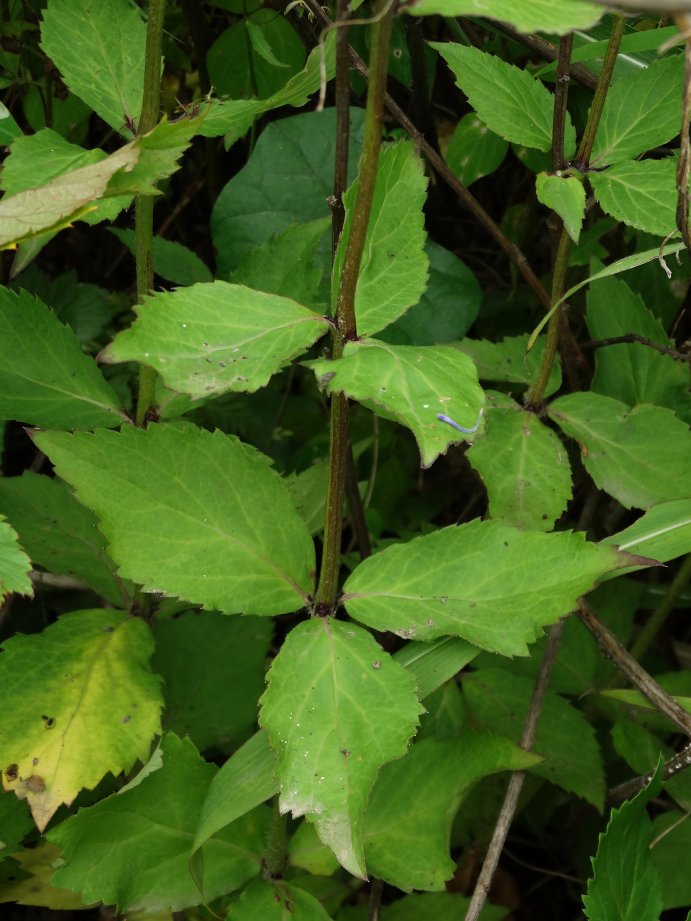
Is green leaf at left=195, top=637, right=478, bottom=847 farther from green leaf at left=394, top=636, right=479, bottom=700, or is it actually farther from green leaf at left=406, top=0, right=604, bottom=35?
green leaf at left=406, top=0, right=604, bottom=35

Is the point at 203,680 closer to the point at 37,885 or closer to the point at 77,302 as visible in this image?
the point at 37,885

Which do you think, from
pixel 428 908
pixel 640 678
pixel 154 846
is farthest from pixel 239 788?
pixel 640 678

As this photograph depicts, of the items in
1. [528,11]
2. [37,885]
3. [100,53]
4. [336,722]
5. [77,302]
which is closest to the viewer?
[528,11]

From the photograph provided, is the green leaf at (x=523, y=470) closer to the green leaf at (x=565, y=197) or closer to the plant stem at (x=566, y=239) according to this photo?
the plant stem at (x=566, y=239)

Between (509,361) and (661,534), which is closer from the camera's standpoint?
(661,534)

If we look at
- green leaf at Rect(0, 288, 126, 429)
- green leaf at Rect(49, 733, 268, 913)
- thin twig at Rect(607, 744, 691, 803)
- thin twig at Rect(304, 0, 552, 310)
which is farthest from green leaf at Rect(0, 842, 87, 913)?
thin twig at Rect(304, 0, 552, 310)

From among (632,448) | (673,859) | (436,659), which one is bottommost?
(673,859)

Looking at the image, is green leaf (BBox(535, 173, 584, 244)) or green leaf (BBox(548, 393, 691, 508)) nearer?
green leaf (BBox(535, 173, 584, 244))

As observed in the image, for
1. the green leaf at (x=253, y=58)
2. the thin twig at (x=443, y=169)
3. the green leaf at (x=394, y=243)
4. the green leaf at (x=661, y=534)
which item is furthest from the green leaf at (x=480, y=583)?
the green leaf at (x=253, y=58)
